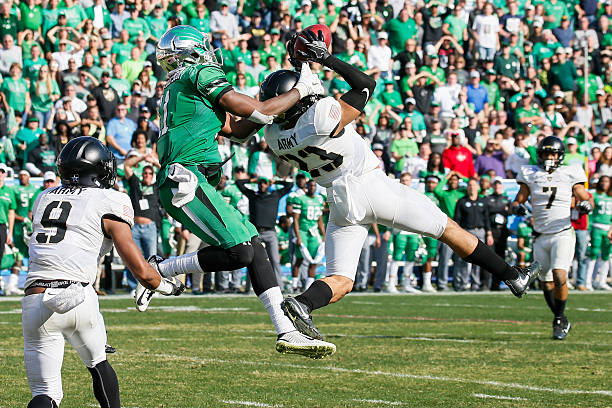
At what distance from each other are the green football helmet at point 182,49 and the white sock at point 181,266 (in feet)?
3.77

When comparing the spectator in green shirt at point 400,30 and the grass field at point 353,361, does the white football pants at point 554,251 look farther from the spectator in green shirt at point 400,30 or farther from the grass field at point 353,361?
the spectator in green shirt at point 400,30

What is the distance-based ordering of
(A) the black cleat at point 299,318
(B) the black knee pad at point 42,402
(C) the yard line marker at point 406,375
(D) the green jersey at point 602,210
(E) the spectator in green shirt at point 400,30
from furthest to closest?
(E) the spectator in green shirt at point 400,30 < (D) the green jersey at point 602,210 < (C) the yard line marker at point 406,375 < (A) the black cleat at point 299,318 < (B) the black knee pad at point 42,402

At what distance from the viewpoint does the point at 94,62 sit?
17.0 metres

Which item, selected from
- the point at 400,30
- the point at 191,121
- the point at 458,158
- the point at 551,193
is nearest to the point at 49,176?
the point at 551,193

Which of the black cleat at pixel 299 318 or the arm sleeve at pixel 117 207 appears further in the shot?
the black cleat at pixel 299 318

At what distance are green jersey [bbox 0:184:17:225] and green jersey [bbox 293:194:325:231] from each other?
4063 mm

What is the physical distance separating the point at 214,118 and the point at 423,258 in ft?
36.0

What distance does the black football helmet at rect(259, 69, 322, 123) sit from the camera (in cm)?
638

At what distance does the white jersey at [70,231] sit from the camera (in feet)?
15.9

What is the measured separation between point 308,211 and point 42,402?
11.1 m

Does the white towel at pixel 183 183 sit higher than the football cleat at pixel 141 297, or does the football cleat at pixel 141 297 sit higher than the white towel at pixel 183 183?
the white towel at pixel 183 183

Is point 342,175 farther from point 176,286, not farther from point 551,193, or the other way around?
point 551,193

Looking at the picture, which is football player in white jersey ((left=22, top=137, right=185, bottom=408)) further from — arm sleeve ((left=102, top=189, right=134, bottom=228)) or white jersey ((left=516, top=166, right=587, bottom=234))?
white jersey ((left=516, top=166, right=587, bottom=234))

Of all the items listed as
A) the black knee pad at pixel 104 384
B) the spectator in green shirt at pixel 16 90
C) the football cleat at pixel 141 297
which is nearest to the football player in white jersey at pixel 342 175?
the football cleat at pixel 141 297
